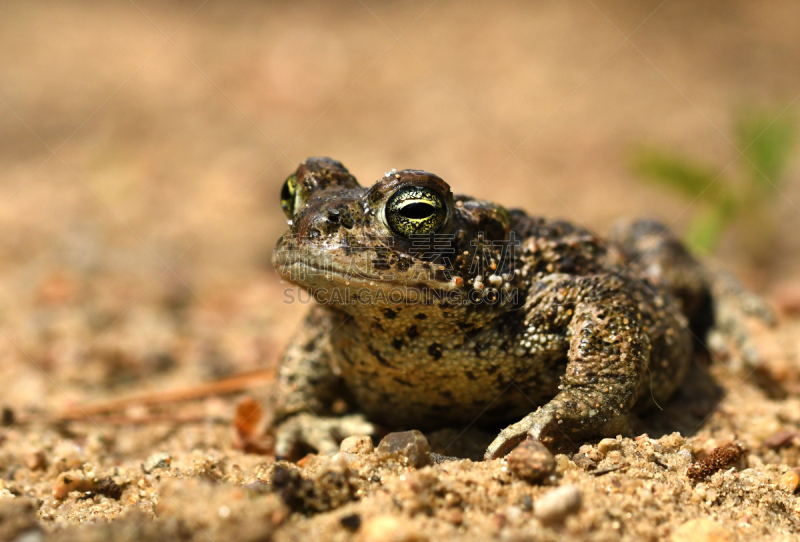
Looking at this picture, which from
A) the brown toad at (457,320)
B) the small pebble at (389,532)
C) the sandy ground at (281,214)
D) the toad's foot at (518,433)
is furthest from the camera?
the brown toad at (457,320)

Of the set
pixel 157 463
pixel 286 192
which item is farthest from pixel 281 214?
pixel 157 463

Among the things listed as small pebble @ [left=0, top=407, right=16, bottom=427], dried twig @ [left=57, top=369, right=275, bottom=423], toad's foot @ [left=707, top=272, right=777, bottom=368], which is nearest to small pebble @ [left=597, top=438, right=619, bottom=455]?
toad's foot @ [left=707, top=272, right=777, bottom=368]

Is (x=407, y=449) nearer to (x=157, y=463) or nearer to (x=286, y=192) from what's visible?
(x=157, y=463)

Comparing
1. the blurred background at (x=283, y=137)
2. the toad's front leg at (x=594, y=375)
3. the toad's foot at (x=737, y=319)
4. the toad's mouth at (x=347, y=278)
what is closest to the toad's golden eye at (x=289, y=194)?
the toad's mouth at (x=347, y=278)

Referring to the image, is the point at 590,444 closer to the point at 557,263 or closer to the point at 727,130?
the point at 557,263

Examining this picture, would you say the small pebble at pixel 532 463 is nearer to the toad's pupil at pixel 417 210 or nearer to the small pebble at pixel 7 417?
the toad's pupil at pixel 417 210

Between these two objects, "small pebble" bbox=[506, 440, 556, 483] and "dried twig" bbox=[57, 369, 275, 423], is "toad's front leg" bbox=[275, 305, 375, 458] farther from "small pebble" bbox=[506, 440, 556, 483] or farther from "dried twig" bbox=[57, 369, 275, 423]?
"small pebble" bbox=[506, 440, 556, 483]
